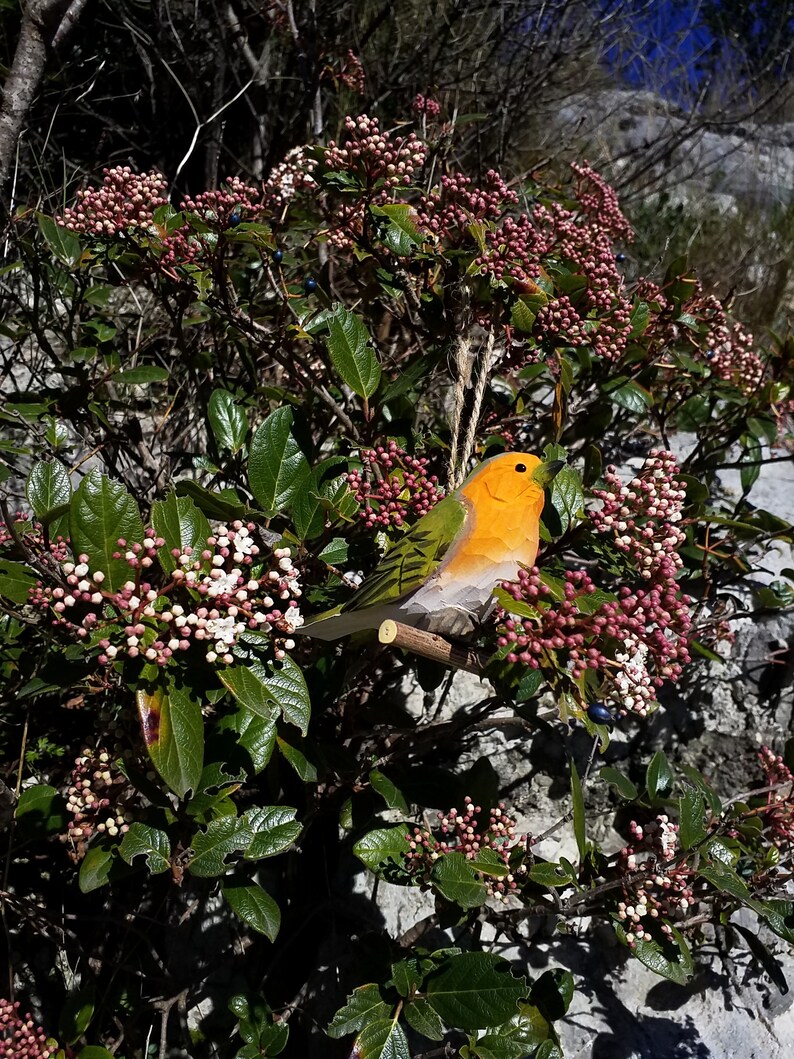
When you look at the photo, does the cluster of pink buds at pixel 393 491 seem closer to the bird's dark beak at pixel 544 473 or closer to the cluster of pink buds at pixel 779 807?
the bird's dark beak at pixel 544 473

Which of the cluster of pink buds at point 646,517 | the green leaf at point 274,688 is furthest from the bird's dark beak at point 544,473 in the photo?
the green leaf at point 274,688

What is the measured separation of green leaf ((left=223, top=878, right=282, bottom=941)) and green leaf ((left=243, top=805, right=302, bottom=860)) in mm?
81

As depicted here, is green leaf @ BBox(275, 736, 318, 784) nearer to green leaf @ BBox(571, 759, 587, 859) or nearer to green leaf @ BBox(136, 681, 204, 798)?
green leaf @ BBox(136, 681, 204, 798)

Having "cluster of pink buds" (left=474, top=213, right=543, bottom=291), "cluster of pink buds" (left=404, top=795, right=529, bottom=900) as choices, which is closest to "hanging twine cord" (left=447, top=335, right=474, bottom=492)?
"cluster of pink buds" (left=474, top=213, right=543, bottom=291)

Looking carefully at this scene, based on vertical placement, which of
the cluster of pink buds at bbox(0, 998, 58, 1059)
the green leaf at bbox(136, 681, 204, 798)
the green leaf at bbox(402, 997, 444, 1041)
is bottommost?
the cluster of pink buds at bbox(0, 998, 58, 1059)

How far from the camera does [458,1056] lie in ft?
4.46

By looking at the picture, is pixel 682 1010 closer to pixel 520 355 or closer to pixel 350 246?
pixel 520 355

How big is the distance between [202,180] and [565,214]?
2.46 metres

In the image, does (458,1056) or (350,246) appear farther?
(350,246)

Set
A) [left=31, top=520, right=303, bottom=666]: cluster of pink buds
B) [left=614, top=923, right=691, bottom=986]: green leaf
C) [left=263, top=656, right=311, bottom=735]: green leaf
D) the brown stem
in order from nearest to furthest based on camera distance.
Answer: [left=31, top=520, right=303, bottom=666]: cluster of pink buds
[left=263, top=656, right=311, bottom=735]: green leaf
[left=614, top=923, right=691, bottom=986]: green leaf
the brown stem

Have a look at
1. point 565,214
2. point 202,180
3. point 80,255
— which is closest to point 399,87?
point 202,180

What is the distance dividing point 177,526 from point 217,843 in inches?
20.7

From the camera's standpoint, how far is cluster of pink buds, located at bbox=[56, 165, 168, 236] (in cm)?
152

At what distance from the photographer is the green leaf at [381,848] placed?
4.56ft
